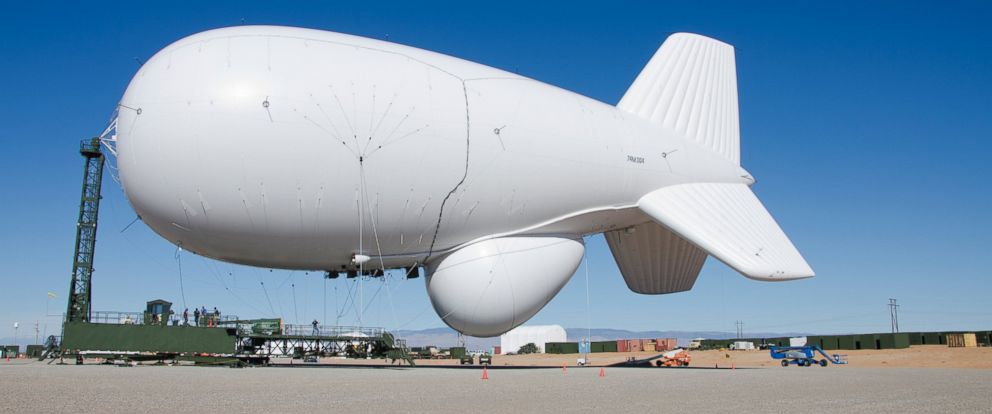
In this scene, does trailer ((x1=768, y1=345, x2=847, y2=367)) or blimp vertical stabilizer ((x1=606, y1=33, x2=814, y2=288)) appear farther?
trailer ((x1=768, y1=345, x2=847, y2=367))

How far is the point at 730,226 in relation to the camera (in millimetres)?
21984

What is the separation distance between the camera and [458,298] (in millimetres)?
21375

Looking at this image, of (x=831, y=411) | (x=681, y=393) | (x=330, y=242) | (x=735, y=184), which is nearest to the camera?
(x=831, y=411)

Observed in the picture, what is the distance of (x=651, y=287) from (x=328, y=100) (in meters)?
13.8

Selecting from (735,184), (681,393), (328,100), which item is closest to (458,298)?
(328,100)

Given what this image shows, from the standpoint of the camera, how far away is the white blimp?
18.0m

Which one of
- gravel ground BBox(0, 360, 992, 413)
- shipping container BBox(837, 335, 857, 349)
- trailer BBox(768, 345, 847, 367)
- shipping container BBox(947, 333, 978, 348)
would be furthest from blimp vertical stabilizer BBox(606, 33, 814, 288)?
shipping container BBox(837, 335, 857, 349)

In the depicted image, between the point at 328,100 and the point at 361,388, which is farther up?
the point at 328,100

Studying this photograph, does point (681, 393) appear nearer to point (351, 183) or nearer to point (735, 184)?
point (351, 183)

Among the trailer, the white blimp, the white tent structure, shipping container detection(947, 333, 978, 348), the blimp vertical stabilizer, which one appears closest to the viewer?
the white blimp

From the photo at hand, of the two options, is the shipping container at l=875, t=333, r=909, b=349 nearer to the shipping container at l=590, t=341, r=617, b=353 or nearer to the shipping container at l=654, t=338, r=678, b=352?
the shipping container at l=654, t=338, r=678, b=352

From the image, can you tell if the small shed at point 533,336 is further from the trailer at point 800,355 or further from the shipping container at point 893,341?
the trailer at point 800,355

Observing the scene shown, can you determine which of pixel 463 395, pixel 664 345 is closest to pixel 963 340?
pixel 664 345

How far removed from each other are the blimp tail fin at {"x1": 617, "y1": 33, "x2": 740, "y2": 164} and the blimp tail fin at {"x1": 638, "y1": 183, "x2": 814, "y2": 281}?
2227mm
